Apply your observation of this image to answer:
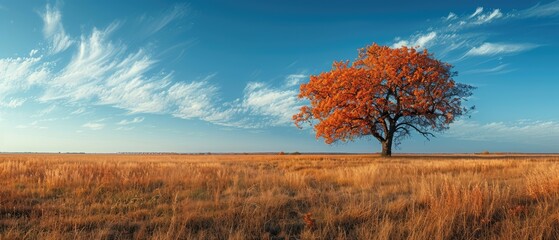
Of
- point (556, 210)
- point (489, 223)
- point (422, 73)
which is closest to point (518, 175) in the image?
point (556, 210)

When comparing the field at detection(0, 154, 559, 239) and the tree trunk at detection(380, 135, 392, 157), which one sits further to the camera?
the tree trunk at detection(380, 135, 392, 157)

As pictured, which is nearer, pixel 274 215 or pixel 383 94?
pixel 274 215

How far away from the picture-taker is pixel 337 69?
34.8 metres

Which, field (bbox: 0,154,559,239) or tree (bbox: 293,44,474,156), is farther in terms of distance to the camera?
tree (bbox: 293,44,474,156)

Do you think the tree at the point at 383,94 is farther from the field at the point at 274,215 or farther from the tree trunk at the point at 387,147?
the field at the point at 274,215

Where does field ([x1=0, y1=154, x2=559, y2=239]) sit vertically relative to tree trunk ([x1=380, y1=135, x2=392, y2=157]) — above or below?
below

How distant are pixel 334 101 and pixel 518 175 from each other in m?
18.8

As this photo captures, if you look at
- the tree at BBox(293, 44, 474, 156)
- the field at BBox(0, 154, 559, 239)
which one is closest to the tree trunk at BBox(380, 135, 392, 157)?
the tree at BBox(293, 44, 474, 156)

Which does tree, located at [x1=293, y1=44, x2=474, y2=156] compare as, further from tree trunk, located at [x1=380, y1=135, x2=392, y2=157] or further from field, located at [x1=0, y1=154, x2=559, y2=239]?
field, located at [x1=0, y1=154, x2=559, y2=239]

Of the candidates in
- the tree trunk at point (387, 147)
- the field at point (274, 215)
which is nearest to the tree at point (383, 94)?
the tree trunk at point (387, 147)

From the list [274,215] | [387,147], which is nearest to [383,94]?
[387,147]

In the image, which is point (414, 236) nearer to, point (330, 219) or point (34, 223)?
point (330, 219)

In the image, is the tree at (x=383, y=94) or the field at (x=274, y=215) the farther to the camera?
the tree at (x=383, y=94)

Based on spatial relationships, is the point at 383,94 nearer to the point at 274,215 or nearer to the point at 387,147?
the point at 387,147
